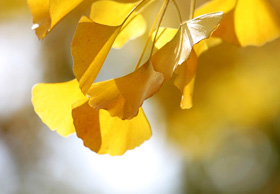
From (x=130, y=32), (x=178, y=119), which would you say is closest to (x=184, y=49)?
(x=130, y=32)

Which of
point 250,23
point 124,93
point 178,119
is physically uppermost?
point 124,93

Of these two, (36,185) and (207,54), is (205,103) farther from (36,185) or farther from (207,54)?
(36,185)

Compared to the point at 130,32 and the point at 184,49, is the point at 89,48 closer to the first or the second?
the point at 184,49

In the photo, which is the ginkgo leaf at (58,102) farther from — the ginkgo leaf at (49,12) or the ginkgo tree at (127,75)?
the ginkgo leaf at (49,12)

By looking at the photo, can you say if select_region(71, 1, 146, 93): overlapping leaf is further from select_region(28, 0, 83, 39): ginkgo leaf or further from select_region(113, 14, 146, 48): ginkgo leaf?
select_region(113, 14, 146, 48): ginkgo leaf

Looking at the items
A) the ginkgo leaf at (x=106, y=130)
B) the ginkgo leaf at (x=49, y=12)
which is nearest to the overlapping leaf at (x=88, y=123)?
the ginkgo leaf at (x=106, y=130)
